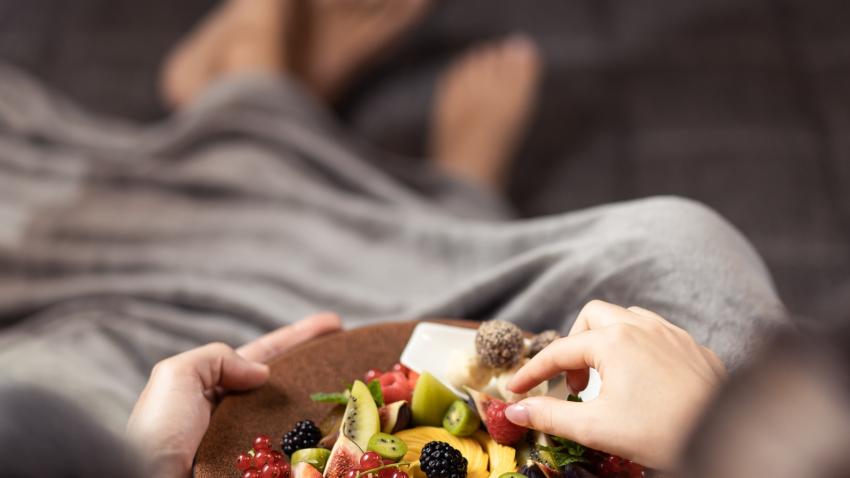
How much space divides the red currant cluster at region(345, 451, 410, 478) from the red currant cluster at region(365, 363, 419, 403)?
0.26ft

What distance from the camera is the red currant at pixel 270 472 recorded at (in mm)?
525

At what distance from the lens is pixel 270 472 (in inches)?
20.7

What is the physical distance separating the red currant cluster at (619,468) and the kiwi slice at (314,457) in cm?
19

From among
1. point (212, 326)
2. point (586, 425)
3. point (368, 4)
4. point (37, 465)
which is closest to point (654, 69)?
point (368, 4)

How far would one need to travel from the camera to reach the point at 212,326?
889 mm

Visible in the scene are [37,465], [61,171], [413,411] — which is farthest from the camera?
[61,171]

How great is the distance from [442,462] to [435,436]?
60 millimetres

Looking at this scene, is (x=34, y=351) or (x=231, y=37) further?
(x=231, y=37)

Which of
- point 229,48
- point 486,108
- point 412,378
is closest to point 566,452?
point 412,378

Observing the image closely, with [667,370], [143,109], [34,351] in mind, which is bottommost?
[34,351]

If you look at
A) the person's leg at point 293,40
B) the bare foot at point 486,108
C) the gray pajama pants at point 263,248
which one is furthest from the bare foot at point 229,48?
the bare foot at point 486,108

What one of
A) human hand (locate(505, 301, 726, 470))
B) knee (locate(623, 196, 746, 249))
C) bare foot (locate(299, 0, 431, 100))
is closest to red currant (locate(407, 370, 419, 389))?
human hand (locate(505, 301, 726, 470))

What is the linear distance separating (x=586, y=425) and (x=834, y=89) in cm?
111

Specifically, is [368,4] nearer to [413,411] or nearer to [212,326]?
[212,326]
